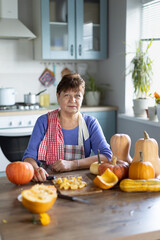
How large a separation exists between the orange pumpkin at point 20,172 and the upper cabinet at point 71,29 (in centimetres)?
234

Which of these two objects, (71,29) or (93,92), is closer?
(71,29)

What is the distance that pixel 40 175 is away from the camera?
5.00 feet

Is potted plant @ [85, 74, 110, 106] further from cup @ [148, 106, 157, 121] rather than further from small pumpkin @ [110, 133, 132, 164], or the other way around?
small pumpkin @ [110, 133, 132, 164]

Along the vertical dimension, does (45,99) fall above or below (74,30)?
below

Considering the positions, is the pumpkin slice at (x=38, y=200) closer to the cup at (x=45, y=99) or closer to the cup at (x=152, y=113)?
the cup at (x=152, y=113)

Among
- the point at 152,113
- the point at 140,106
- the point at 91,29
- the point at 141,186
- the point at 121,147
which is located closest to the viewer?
the point at 141,186

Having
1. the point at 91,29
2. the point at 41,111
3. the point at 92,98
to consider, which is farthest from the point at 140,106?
the point at 91,29

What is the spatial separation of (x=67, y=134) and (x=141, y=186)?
0.73m

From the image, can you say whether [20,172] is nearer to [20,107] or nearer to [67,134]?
[67,134]

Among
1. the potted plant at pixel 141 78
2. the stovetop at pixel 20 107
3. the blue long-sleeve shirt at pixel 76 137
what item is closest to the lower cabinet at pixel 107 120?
the potted plant at pixel 141 78

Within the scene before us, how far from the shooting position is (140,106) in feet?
10.9

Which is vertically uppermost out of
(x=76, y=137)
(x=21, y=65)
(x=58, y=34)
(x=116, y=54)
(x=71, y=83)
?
(x=58, y=34)

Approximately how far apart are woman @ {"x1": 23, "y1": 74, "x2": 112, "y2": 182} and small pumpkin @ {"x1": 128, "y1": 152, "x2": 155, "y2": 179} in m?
0.42

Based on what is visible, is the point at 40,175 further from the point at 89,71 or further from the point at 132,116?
the point at 89,71
